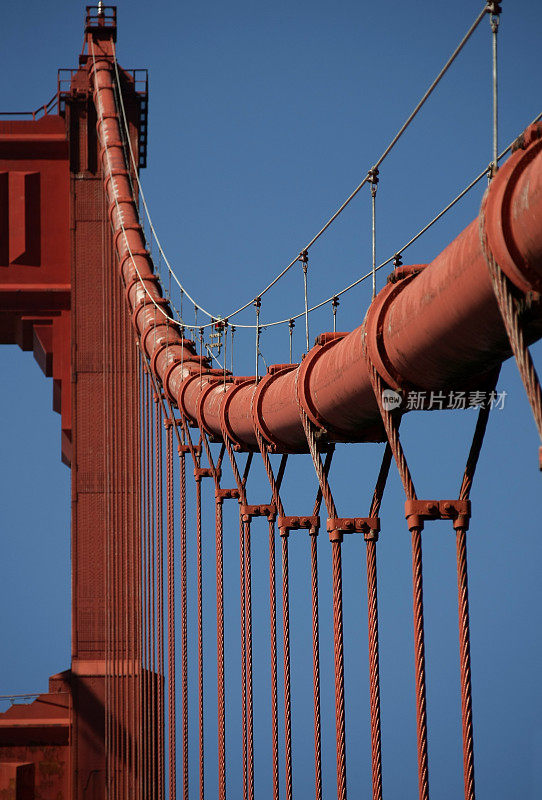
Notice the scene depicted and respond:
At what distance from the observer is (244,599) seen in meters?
8.94

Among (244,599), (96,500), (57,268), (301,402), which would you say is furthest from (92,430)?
(301,402)

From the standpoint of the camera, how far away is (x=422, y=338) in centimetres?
448

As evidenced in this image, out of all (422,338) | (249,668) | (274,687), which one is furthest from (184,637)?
(422,338)

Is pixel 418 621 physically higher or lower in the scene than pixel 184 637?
higher

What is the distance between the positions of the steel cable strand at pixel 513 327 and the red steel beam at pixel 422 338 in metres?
0.03

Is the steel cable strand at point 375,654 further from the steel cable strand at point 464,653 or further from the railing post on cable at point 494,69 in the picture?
the railing post on cable at point 494,69

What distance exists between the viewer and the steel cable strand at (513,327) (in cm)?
343

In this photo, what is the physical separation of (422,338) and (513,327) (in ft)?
2.92

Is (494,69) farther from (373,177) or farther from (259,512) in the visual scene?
(259,512)

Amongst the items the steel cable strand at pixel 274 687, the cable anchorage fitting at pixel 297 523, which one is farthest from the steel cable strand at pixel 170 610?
the cable anchorage fitting at pixel 297 523

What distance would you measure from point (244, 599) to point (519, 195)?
5760mm

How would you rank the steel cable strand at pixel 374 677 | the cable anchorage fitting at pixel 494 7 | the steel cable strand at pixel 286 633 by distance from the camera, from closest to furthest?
1. the cable anchorage fitting at pixel 494 7
2. the steel cable strand at pixel 374 677
3. the steel cable strand at pixel 286 633

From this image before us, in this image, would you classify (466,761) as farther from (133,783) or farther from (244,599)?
(133,783)

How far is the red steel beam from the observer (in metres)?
3.58
